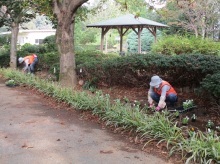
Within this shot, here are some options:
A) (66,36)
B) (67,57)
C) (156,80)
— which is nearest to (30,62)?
(67,57)

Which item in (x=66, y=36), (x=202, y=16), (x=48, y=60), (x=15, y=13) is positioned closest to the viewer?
(x=66, y=36)

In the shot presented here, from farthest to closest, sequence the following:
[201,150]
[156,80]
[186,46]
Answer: [186,46] < [156,80] < [201,150]

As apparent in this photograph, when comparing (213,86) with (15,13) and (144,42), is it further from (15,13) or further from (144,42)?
(144,42)

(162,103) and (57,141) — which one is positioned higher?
(162,103)

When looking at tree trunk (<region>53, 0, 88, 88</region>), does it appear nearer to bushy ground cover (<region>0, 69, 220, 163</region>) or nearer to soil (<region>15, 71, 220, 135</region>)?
soil (<region>15, 71, 220, 135</region>)

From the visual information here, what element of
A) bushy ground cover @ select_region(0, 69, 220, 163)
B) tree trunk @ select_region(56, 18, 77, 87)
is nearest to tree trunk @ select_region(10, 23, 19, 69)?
tree trunk @ select_region(56, 18, 77, 87)

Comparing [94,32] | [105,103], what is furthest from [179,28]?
[105,103]

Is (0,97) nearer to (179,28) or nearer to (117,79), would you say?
(117,79)

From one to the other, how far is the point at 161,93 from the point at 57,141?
2596 mm

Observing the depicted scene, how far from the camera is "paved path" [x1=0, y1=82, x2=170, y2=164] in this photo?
4.31 meters

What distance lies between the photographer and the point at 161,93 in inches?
261

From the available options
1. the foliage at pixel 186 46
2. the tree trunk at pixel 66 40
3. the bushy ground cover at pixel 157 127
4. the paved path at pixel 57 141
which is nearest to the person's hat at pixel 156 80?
the bushy ground cover at pixel 157 127

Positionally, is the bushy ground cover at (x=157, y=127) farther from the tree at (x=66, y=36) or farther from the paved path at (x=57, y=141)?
the tree at (x=66, y=36)

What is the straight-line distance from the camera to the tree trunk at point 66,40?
968cm
